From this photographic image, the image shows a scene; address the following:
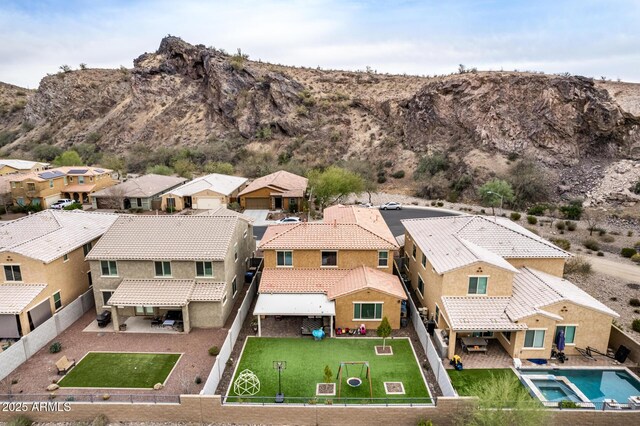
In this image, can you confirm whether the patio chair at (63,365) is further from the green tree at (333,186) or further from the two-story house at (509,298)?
the green tree at (333,186)

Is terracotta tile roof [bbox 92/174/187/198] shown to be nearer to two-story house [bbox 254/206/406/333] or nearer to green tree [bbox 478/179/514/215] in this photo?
two-story house [bbox 254/206/406/333]

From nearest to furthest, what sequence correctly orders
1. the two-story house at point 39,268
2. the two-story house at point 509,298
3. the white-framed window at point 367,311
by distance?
the two-story house at point 509,298, the two-story house at point 39,268, the white-framed window at point 367,311

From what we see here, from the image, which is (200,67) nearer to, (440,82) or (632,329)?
(440,82)

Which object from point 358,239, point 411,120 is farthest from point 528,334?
point 411,120

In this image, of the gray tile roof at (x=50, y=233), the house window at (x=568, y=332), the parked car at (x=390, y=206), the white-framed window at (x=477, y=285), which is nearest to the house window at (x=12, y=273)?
the gray tile roof at (x=50, y=233)

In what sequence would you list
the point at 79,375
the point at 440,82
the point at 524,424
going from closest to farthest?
1. the point at 524,424
2. the point at 79,375
3. the point at 440,82

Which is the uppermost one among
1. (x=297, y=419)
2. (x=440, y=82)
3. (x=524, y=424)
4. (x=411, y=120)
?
(x=440, y=82)
